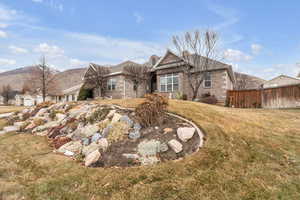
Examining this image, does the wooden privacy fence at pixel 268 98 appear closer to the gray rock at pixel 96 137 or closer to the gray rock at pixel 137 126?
the gray rock at pixel 137 126

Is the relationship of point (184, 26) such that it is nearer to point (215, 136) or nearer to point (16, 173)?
point (215, 136)

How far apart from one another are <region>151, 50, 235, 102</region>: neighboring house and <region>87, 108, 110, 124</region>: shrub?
1144cm

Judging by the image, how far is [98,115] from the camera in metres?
5.99

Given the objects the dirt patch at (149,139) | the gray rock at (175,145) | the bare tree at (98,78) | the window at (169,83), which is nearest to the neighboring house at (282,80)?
the window at (169,83)

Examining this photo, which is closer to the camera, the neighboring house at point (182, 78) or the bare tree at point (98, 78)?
the neighboring house at point (182, 78)

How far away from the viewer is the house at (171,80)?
14.9 m

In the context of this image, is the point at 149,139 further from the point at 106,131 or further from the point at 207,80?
the point at 207,80

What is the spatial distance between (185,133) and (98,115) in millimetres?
3826

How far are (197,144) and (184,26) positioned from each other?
13552 millimetres

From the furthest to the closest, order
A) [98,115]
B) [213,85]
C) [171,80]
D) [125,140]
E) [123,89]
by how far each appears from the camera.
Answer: [123,89] → [171,80] → [213,85] → [98,115] → [125,140]

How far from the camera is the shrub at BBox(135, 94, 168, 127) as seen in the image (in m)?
4.64

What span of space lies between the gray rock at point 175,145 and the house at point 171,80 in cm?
1266

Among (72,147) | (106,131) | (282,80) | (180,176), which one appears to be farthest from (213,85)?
(282,80)

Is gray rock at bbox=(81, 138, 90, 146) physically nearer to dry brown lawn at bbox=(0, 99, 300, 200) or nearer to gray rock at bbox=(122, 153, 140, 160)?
dry brown lawn at bbox=(0, 99, 300, 200)
